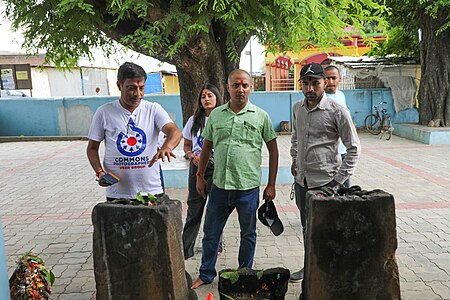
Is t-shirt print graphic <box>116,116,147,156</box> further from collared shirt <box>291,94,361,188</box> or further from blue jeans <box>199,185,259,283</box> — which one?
collared shirt <box>291,94,361,188</box>

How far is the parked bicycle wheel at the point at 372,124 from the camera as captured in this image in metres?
13.6

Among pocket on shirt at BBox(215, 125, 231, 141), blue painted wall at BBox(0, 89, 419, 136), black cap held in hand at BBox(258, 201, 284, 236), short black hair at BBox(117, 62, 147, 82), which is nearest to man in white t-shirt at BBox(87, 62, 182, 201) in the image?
short black hair at BBox(117, 62, 147, 82)

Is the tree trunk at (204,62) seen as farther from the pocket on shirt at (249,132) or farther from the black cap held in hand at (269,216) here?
the black cap held in hand at (269,216)

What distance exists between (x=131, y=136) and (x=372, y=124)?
1243cm

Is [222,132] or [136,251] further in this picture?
[222,132]

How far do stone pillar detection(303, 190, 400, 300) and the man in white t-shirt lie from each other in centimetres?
117

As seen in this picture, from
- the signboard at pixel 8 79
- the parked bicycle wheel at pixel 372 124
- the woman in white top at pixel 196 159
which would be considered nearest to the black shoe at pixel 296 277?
the woman in white top at pixel 196 159

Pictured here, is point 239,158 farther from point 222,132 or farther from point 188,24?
point 188,24

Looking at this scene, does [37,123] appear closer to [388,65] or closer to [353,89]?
[353,89]

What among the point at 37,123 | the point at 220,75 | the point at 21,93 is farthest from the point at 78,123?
the point at 220,75

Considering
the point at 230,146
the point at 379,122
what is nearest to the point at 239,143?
the point at 230,146

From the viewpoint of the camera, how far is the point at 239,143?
317cm

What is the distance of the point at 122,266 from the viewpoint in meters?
2.65

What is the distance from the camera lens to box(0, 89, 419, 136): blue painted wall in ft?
46.1
